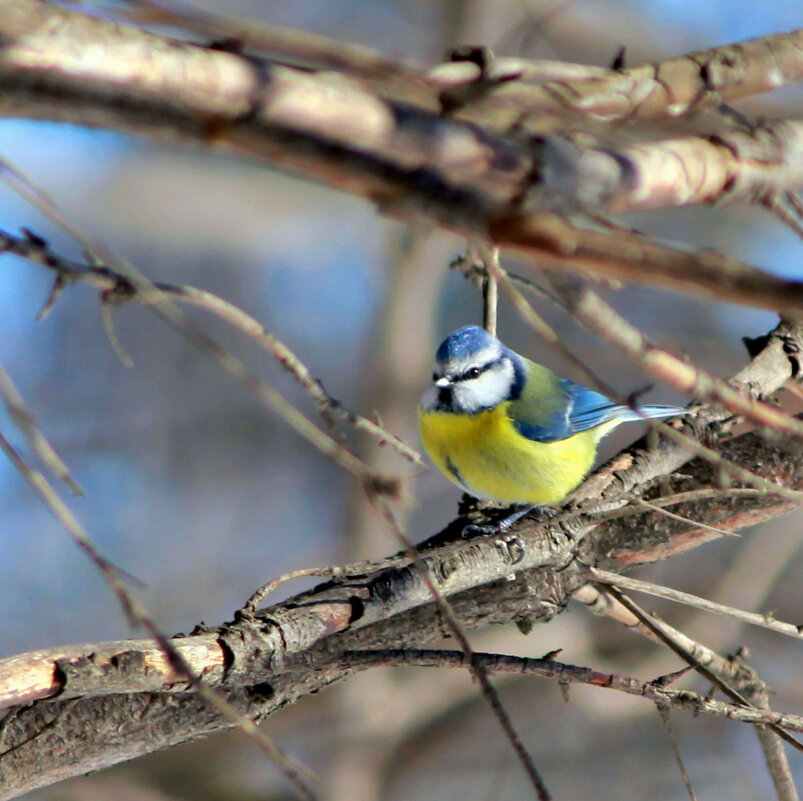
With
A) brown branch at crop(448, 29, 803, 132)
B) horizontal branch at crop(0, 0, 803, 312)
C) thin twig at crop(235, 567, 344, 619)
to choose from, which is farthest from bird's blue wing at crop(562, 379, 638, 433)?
horizontal branch at crop(0, 0, 803, 312)

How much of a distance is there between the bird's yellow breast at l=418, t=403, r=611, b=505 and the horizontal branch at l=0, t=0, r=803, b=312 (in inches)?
92.3

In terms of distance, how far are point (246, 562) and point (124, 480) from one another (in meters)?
1.08

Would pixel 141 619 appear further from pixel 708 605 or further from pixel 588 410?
pixel 588 410

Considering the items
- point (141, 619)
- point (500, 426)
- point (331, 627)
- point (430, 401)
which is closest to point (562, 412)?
point (500, 426)

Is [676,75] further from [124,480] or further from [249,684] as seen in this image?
[124,480]

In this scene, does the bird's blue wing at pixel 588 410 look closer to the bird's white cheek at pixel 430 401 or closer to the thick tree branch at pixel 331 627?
the bird's white cheek at pixel 430 401

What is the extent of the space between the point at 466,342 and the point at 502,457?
1.43 feet

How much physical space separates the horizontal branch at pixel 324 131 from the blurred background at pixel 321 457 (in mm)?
4083

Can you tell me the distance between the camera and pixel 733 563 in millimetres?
5508

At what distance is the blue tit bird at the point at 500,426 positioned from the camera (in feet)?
10.1

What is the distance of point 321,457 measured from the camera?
6.96 meters

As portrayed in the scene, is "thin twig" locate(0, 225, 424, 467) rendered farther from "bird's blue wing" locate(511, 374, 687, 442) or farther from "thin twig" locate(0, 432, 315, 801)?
"bird's blue wing" locate(511, 374, 687, 442)

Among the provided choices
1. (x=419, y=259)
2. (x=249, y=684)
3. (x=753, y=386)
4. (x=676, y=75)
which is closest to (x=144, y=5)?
(x=676, y=75)

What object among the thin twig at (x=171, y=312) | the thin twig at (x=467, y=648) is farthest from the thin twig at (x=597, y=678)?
the thin twig at (x=171, y=312)
